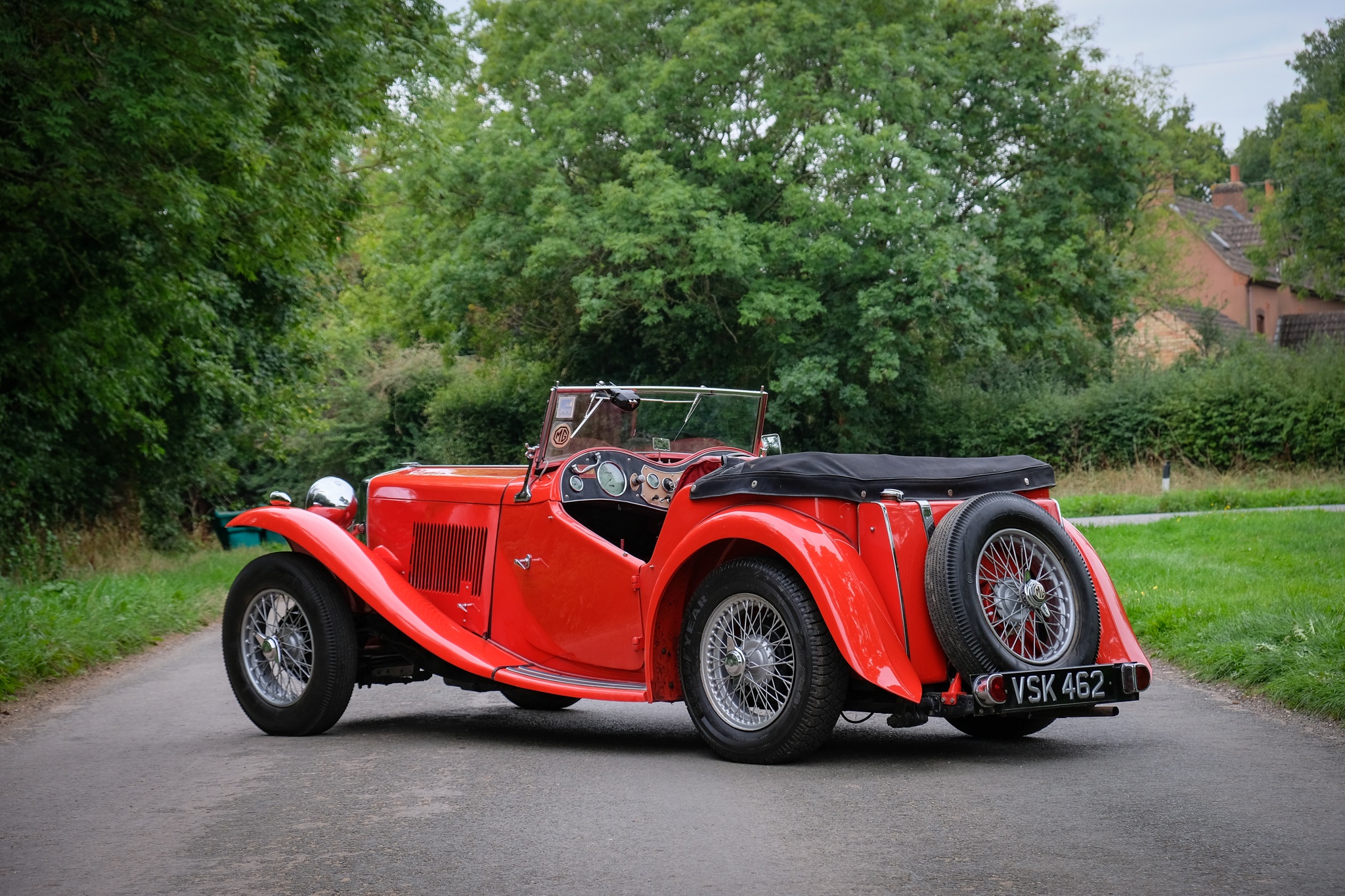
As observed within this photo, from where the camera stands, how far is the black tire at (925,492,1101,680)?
546 cm

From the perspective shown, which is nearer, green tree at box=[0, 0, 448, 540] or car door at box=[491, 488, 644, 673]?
car door at box=[491, 488, 644, 673]

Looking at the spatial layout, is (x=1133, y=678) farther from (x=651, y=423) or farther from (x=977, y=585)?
(x=651, y=423)

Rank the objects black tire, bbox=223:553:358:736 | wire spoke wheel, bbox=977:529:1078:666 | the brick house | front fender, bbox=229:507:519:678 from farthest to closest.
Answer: the brick house
black tire, bbox=223:553:358:736
front fender, bbox=229:507:519:678
wire spoke wheel, bbox=977:529:1078:666

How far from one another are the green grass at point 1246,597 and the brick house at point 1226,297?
2922 cm

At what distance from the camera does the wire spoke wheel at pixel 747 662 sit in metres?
5.76

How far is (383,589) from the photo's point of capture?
7125 millimetres

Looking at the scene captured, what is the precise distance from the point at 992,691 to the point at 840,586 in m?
0.72

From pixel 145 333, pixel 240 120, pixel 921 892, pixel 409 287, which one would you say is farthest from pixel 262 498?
pixel 921 892

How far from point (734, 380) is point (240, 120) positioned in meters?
21.9

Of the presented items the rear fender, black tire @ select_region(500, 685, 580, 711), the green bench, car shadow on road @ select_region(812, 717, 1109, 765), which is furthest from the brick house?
the rear fender

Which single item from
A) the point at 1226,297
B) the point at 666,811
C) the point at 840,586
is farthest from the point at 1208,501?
the point at 1226,297

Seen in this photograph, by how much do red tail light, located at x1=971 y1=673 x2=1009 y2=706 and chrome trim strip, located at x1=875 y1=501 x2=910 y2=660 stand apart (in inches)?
13.1

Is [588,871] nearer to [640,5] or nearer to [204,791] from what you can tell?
[204,791]

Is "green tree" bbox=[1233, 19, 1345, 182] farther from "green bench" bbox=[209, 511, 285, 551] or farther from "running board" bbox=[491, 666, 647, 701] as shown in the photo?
"running board" bbox=[491, 666, 647, 701]
